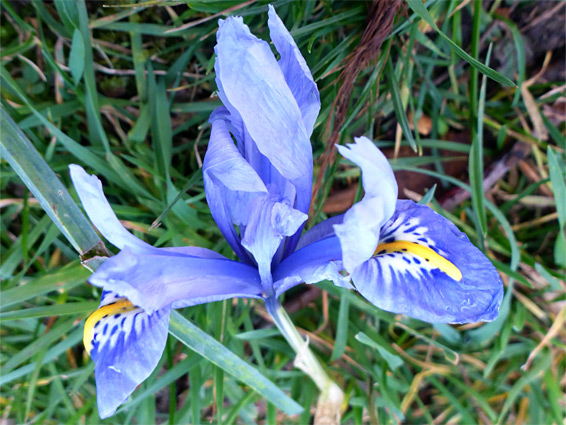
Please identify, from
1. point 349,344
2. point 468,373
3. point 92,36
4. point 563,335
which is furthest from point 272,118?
point 563,335

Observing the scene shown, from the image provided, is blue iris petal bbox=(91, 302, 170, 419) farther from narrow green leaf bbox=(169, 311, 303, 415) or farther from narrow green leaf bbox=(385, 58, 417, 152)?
narrow green leaf bbox=(385, 58, 417, 152)

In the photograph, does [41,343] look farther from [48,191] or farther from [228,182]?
[228,182]

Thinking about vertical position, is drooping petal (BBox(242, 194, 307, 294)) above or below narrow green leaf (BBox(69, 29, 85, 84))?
below

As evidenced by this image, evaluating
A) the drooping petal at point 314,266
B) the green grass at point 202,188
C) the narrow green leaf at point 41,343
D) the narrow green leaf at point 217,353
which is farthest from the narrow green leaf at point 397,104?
the narrow green leaf at point 41,343

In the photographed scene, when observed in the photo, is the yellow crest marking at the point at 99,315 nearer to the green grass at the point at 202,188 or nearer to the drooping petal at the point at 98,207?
the drooping petal at the point at 98,207

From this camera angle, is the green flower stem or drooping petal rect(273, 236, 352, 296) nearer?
drooping petal rect(273, 236, 352, 296)

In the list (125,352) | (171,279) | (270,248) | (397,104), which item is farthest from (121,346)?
(397,104)

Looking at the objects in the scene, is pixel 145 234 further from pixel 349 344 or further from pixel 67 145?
pixel 349 344

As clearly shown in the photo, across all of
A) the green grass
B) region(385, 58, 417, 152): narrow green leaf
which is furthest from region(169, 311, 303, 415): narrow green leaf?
region(385, 58, 417, 152): narrow green leaf
